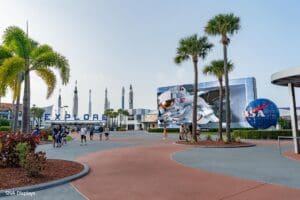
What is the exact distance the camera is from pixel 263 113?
36.9 meters

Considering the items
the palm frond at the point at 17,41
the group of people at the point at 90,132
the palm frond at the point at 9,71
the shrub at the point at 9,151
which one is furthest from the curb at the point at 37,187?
the group of people at the point at 90,132

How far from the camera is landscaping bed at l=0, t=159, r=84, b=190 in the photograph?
26.1 feet

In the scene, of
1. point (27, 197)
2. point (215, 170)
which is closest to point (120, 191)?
point (27, 197)

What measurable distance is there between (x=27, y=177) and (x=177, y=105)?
201 feet

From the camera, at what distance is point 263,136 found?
1304 inches

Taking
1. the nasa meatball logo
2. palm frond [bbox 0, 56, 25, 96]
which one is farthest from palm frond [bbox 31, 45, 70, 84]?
the nasa meatball logo

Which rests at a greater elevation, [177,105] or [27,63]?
[177,105]

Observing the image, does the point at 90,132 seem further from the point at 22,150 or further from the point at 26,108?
the point at 22,150

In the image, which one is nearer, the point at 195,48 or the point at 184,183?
the point at 184,183

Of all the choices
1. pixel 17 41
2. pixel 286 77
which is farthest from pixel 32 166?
pixel 286 77

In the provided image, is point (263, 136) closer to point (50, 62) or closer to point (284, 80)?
point (284, 80)

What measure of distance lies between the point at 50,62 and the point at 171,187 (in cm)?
→ 1080

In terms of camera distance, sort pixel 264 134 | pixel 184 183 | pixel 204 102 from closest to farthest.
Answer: pixel 184 183 < pixel 264 134 < pixel 204 102

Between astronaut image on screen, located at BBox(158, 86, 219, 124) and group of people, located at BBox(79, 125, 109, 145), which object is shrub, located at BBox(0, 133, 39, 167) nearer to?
group of people, located at BBox(79, 125, 109, 145)
